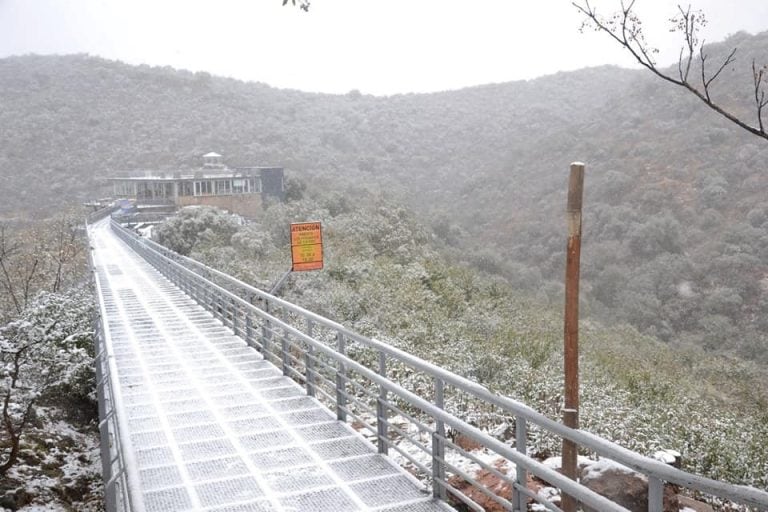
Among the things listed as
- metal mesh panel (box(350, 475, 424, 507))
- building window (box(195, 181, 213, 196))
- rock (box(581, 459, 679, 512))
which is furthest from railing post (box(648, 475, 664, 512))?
building window (box(195, 181, 213, 196))

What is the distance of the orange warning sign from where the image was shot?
46.4 ft

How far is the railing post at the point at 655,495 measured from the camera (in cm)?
327

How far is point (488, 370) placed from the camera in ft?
44.0

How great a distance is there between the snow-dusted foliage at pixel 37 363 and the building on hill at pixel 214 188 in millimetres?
38263

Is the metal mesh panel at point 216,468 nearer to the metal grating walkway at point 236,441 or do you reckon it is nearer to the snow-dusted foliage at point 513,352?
the metal grating walkway at point 236,441

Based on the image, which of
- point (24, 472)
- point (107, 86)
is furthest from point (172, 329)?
point (107, 86)

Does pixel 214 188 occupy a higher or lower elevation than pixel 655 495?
higher

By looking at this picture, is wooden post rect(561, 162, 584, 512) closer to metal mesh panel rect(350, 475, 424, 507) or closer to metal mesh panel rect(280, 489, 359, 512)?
metal mesh panel rect(350, 475, 424, 507)

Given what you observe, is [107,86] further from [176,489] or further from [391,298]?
[176,489]

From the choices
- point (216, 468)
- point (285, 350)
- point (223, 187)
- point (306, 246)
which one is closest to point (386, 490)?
point (216, 468)

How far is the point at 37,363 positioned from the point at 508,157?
70.4m

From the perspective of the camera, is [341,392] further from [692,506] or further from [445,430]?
[692,506]

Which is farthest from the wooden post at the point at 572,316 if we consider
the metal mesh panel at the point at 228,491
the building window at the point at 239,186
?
the building window at the point at 239,186

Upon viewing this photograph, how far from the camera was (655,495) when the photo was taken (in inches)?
130
